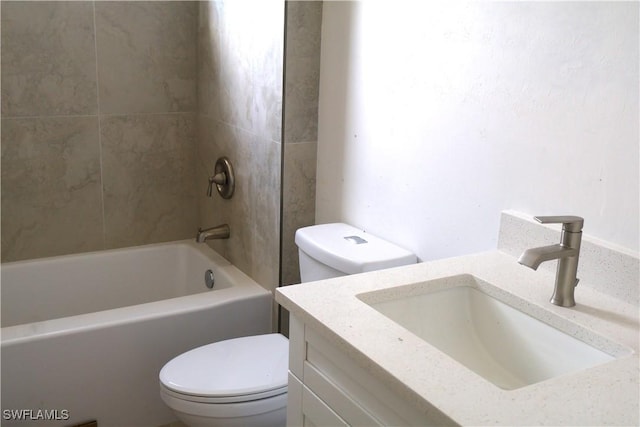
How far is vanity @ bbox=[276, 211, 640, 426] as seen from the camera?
1.07 metres

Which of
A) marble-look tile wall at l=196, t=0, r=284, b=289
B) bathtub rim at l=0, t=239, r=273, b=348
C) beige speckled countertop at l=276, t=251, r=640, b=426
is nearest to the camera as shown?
beige speckled countertop at l=276, t=251, r=640, b=426

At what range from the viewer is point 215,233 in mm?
2736

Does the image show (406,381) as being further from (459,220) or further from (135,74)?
(135,74)

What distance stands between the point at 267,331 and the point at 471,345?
115cm

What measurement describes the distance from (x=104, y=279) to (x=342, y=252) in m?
1.35

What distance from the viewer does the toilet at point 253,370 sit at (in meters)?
1.89

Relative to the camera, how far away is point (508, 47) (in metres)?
1.59

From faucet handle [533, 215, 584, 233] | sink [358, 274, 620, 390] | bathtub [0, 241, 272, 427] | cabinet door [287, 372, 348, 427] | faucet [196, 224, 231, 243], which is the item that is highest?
faucet handle [533, 215, 584, 233]

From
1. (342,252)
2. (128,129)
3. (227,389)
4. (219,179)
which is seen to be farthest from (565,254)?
(128,129)

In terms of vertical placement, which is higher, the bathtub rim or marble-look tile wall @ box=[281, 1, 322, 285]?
marble-look tile wall @ box=[281, 1, 322, 285]

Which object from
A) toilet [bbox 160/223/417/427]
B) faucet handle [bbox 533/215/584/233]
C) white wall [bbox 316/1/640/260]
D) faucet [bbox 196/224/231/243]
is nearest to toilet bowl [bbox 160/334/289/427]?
toilet [bbox 160/223/417/427]

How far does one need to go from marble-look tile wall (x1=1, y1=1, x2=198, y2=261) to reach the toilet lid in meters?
1.04

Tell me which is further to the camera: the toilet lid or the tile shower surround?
the tile shower surround

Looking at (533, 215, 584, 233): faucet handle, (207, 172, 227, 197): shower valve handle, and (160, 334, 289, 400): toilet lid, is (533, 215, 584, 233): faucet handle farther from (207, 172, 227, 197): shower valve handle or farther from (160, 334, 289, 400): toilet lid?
(207, 172, 227, 197): shower valve handle
